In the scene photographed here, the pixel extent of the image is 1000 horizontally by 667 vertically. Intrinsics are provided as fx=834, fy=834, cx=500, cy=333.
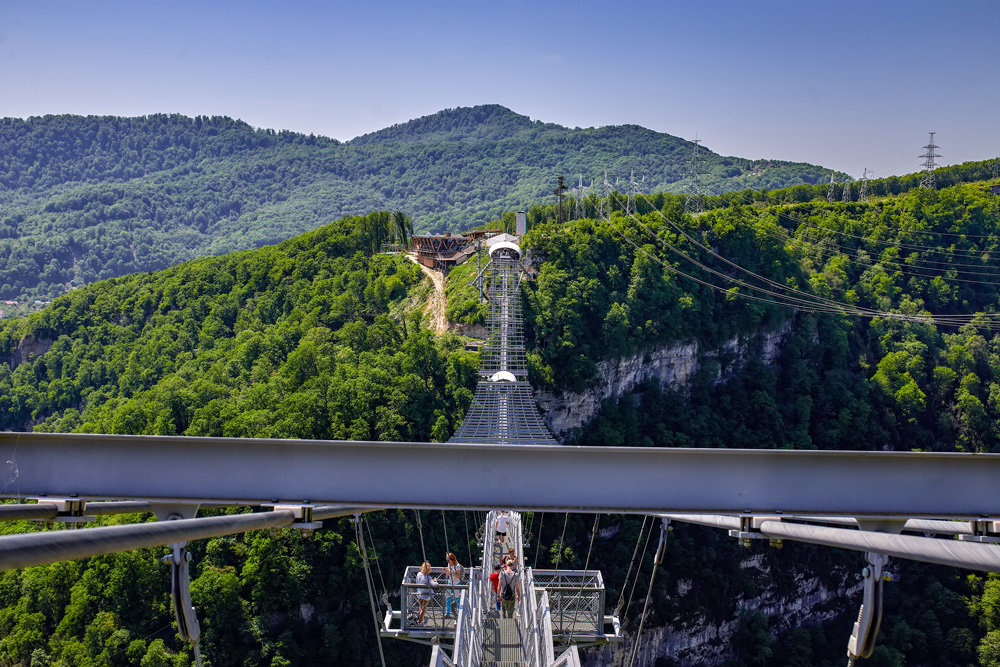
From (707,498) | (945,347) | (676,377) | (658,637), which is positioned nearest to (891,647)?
(658,637)

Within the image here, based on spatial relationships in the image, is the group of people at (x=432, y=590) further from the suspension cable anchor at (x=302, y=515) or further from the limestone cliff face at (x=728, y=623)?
the limestone cliff face at (x=728, y=623)

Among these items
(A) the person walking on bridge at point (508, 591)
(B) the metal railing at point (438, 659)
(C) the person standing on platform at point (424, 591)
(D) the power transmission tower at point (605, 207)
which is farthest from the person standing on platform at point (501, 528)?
(D) the power transmission tower at point (605, 207)

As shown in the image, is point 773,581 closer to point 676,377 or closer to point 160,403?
point 676,377

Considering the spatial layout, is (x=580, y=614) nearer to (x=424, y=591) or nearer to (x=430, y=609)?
(x=430, y=609)

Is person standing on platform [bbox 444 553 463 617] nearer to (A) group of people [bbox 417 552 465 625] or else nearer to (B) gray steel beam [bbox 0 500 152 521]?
(A) group of people [bbox 417 552 465 625]

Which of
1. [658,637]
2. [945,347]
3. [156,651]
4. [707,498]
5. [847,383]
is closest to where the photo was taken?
[707,498]
